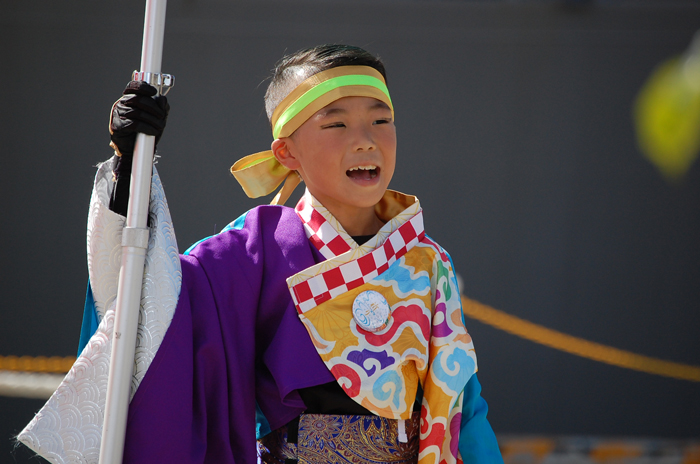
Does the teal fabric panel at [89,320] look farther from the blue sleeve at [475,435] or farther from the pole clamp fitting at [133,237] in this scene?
the blue sleeve at [475,435]

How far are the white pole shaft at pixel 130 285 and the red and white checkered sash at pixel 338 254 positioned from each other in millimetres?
288

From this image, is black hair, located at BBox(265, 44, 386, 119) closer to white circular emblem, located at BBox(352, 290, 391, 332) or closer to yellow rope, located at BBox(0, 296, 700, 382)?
white circular emblem, located at BBox(352, 290, 391, 332)

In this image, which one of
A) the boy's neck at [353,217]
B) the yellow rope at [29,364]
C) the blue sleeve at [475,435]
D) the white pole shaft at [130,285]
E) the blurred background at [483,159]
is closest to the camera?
the white pole shaft at [130,285]

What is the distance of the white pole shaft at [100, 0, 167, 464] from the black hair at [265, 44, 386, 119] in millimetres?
331

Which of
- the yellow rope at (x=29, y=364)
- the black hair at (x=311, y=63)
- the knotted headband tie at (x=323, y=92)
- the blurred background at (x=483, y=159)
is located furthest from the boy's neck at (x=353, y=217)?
the yellow rope at (x=29, y=364)

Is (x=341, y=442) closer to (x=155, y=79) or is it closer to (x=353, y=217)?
(x=353, y=217)

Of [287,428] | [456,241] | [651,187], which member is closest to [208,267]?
[287,428]

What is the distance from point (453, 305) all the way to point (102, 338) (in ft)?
2.12

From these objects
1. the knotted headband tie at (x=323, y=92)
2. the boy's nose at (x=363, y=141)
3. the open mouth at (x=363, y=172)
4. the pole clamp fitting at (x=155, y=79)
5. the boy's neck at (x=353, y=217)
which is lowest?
the boy's neck at (x=353, y=217)

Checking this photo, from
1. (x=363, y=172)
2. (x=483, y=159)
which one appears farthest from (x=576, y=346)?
(x=363, y=172)

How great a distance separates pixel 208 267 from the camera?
1185 mm

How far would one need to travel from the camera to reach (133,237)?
1040mm

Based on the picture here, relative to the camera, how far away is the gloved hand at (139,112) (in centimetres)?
104

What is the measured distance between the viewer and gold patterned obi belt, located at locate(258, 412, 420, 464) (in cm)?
→ 118
